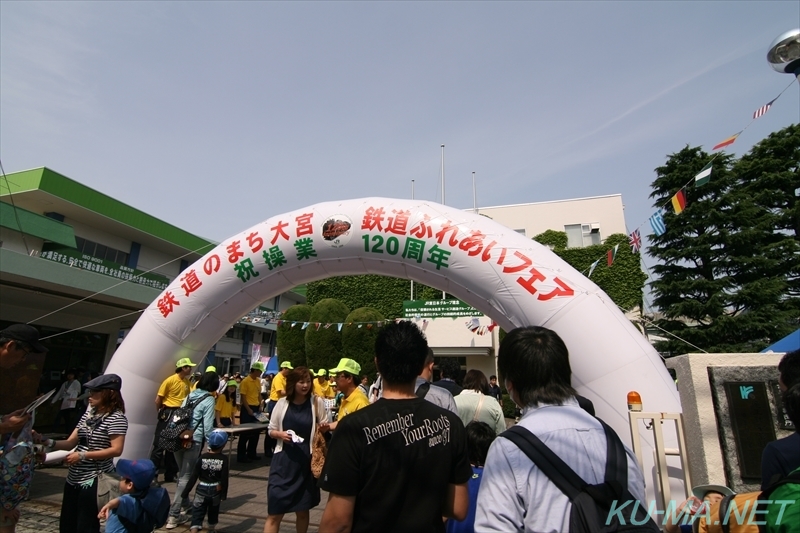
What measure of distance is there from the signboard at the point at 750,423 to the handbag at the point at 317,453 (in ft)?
9.94

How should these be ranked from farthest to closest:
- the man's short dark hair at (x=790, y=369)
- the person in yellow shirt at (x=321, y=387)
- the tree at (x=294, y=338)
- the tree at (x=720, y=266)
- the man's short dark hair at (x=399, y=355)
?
the tree at (x=294, y=338) < the tree at (x=720, y=266) < the person in yellow shirt at (x=321, y=387) < the man's short dark hair at (x=790, y=369) < the man's short dark hair at (x=399, y=355)

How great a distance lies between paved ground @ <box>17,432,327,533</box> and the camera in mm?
4363

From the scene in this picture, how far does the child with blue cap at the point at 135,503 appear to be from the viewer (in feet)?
8.70

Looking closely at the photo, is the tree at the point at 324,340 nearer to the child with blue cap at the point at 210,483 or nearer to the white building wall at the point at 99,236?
the white building wall at the point at 99,236

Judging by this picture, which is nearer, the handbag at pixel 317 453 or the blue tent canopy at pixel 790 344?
the handbag at pixel 317 453

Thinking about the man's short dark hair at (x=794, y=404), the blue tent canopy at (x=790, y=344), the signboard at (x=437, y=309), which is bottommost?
the man's short dark hair at (x=794, y=404)

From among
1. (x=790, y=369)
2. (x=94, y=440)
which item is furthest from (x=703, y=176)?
(x=94, y=440)

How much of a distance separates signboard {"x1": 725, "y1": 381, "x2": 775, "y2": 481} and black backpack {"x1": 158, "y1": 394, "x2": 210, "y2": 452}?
4.74 metres

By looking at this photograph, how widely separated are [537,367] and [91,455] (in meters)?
3.02

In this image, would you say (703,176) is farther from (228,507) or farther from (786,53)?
(228,507)

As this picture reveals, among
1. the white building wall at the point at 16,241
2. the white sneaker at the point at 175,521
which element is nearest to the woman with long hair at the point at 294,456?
the white sneaker at the point at 175,521

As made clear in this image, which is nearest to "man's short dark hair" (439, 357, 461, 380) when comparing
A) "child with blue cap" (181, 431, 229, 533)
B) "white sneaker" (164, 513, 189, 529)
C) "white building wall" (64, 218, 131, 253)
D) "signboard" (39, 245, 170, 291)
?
"child with blue cap" (181, 431, 229, 533)

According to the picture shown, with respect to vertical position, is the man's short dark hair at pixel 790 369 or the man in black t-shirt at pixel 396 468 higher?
the man's short dark hair at pixel 790 369

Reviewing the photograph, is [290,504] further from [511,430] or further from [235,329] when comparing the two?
[235,329]
